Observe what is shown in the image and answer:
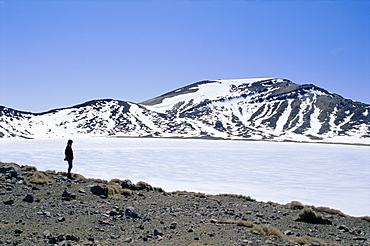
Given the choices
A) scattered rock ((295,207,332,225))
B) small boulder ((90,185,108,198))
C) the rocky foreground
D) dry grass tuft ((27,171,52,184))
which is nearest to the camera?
the rocky foreground

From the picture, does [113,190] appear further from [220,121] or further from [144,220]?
[220,121]

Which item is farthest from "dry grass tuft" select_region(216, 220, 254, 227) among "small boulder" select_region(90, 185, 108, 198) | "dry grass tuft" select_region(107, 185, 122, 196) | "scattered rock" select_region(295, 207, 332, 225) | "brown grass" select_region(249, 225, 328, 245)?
"dry grass tuft" select_region(107, 185, 122, 196)

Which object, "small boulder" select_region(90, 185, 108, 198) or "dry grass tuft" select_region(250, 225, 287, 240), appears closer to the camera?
"dry grass tuft" select_region(250, 225, 287, 240)

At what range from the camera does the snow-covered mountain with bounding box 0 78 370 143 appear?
463 feet

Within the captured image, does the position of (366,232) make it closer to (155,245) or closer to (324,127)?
(155,245)

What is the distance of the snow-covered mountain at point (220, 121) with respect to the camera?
14100cm

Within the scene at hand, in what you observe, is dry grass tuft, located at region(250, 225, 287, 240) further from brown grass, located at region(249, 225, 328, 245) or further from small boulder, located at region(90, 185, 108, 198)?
small boulder, located at region(90, 185, 108, 198)

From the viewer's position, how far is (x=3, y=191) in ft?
42.7

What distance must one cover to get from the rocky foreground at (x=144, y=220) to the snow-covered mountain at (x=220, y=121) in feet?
414

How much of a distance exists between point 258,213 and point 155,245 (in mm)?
6741

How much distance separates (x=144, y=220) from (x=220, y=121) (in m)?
163

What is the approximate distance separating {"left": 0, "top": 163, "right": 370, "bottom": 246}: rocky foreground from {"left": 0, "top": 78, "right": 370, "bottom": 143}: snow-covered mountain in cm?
12610

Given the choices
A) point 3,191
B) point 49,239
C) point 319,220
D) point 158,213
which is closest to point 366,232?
point 319,220

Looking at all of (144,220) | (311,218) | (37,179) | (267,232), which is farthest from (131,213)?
(37,179)
